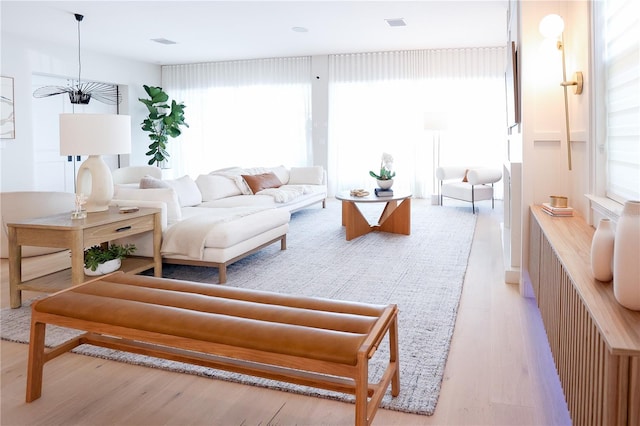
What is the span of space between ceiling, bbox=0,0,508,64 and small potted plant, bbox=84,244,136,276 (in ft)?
10.8

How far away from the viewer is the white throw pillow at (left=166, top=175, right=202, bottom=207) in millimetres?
5016

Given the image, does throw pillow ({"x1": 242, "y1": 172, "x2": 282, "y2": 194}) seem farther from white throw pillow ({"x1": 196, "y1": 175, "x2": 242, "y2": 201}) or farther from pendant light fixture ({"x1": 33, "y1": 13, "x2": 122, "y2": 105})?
pendant light fixture ({"x1": 33, "y1": 13, "x2": 122, "y2": 105})

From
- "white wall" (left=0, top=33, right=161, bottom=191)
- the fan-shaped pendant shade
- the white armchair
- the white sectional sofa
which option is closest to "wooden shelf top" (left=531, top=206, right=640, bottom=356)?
the white sectional sofa

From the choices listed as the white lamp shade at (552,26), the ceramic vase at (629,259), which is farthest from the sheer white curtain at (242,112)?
the ceramic vase at (629,259)

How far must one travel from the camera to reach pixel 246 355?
160 centimetres

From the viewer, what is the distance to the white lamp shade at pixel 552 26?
2.74 metres

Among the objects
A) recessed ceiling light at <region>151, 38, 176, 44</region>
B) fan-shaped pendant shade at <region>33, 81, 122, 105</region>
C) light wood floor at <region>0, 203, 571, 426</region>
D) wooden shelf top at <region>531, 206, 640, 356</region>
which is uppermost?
recessed ceiling light at <region>151, 38, 176, 44</region>

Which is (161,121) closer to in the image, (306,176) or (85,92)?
(85,92)

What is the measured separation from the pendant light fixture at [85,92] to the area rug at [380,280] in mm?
4454

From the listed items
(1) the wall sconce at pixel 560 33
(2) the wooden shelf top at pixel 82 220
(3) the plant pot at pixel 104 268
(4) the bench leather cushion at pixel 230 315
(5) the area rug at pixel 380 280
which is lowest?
(5) the area rug at pixel 380 280

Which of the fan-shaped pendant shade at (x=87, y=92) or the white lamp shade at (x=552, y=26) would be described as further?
the fan-shaped pendant shade at (x=87, y=92)

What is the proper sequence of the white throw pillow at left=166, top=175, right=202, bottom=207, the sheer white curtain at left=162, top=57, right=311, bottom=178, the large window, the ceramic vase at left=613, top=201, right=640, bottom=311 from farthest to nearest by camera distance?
the sheer white curtain at left=162, top=57, right=311, bottom=178
the white throw pillow at left=166, top=175, right=202, bottom=207
the large window
the ceramic vase at left=613, top=201, right=640, bottom=311

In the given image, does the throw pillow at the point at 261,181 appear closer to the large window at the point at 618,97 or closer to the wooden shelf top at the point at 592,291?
the wooden shelf top at the point at 592,291

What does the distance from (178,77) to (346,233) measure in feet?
20.6
